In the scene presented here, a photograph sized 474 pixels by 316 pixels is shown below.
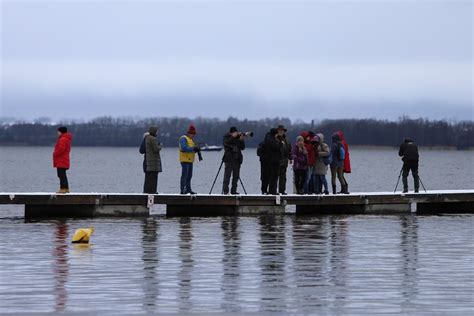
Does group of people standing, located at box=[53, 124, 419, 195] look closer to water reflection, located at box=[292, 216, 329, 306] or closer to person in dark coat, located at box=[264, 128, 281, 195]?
person in dark coat, located at box=[264, 128, 281, 195]

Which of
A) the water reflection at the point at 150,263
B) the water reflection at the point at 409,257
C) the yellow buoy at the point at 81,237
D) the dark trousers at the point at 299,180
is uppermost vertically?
the dark trousers at the point at 299,180

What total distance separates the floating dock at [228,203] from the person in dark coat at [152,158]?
0.62 metres

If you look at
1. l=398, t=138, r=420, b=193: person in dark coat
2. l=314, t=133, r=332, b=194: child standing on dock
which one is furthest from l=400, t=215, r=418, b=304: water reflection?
l=398, t=138, r=420, b=193: person in dark coat

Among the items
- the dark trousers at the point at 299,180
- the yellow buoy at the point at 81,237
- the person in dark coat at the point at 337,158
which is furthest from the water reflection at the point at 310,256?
the person in dark coat at the point at 337,158

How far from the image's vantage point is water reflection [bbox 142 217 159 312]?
14.1 m

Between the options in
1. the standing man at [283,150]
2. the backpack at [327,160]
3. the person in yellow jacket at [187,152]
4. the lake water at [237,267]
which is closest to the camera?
the lake water at [237,267]

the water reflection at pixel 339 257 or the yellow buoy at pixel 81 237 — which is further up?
the yellow buoy at pixel 81 237

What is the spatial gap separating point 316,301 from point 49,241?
27.2ft

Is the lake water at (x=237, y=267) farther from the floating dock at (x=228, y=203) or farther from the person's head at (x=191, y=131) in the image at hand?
the person's head at (x=191, y=131)

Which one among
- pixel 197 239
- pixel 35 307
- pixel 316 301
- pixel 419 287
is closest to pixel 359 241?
pixel 197 239

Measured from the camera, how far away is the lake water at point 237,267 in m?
13.9

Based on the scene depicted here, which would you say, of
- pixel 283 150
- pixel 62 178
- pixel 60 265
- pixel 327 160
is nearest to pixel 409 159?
pixel 327 160

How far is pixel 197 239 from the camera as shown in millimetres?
21938

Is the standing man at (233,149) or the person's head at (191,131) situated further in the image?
the standing man at (233,149)
